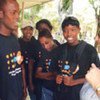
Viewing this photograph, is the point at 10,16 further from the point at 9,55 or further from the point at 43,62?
the point at 43,62

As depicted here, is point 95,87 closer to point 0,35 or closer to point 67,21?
point 0,35

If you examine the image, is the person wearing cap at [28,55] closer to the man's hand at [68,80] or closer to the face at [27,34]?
the face at [27,34]

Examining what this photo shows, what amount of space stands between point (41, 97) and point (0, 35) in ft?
6.12

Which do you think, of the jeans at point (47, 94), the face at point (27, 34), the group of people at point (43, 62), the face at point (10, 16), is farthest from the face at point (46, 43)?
the face at point (10, 16)

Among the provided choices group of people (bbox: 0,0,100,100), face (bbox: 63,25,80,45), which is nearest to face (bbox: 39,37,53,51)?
group of people (bbox: 0,0,100,100)

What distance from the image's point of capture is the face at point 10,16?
4.39 m

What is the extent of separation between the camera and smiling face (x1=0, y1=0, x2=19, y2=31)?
173 inches

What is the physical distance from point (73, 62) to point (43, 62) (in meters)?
0.88

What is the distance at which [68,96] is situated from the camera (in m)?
5.12

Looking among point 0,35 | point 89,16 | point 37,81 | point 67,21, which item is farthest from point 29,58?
point 89,16

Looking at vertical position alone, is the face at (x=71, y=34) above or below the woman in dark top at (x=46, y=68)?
above

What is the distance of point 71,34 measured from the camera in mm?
5090

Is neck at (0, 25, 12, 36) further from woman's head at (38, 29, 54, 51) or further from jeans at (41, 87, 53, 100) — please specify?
jeans at (41, 87, 53, 100)

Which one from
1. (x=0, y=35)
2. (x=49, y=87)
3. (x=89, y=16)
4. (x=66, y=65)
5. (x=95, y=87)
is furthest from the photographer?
(x=89, y=16)
